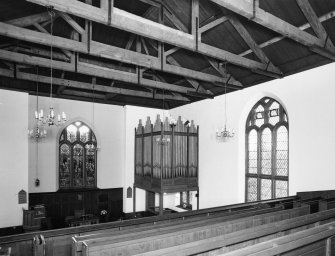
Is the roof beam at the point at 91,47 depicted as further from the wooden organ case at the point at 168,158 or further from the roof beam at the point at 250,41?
the wooden organ case at the point at 168,158

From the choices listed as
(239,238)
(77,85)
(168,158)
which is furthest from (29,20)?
(239,238)

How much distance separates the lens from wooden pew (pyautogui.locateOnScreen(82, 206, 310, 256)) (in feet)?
8.48

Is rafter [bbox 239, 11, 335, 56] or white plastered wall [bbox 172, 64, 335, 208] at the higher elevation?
rafter [bbox 239, 11, 335, 56]

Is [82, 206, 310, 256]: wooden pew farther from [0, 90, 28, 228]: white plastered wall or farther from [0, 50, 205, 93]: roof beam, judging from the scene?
[0, 90, 28, 228]: white plastered wall

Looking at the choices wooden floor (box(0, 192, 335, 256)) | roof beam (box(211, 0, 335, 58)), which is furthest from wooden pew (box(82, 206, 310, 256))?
roof beam (box(211, 0, 335, 58))

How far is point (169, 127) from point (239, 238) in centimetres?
632

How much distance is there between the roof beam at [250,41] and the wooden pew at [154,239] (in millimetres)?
4043

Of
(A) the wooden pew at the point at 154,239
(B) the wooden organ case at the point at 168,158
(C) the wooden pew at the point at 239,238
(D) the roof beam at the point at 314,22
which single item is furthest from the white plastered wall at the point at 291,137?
(A) the wooden pew at the point at 154,239

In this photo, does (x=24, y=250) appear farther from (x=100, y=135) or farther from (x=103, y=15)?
(x=100, y=135)

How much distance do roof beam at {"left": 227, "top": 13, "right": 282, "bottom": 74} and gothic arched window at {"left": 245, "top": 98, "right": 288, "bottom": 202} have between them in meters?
1.21

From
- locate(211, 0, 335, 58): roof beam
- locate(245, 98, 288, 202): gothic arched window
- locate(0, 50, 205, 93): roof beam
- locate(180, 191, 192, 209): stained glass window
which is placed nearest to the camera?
locate(211, 0, 335, 58): roof beam

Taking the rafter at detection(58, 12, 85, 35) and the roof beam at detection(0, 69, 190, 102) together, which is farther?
Answer: the roof beam at detection(0, 69, 190, 102)

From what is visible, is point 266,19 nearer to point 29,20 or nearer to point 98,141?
point 29,20

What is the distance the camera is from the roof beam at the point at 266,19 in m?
4.07
